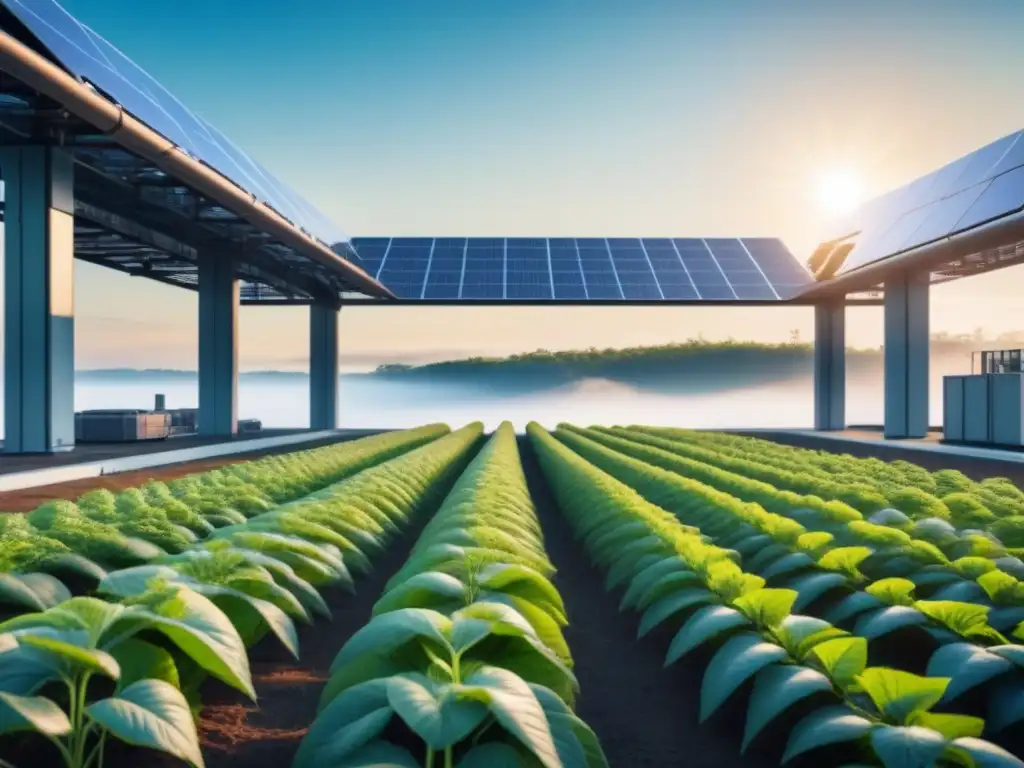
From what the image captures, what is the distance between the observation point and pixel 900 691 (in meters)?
2.29

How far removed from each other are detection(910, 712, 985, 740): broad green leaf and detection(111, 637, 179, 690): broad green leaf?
6.90ft

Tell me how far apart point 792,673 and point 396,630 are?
124 centimetres

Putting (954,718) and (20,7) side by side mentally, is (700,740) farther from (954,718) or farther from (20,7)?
(20,7)

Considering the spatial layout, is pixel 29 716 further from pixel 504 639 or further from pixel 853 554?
pixel 853 554

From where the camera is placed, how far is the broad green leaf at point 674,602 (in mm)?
3521

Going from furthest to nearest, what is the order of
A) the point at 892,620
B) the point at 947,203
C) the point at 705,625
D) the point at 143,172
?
1. the point at 947,203
2. the point at 143,172
3. the point at 892,620
4. the point at 705,625

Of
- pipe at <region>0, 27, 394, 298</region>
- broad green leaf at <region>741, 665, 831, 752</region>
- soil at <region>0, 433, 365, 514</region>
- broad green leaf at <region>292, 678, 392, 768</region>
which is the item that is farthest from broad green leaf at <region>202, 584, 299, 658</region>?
pipe at <region>0, 27, 394, 298</region>

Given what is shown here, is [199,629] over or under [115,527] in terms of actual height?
over

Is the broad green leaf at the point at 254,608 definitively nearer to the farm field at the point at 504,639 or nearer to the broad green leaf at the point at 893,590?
the farm field at the point at 504,639

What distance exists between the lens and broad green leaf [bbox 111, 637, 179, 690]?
7.77 ft

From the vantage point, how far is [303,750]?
2.12 meters

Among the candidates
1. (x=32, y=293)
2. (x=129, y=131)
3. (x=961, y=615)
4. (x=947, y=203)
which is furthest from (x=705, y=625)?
(x=947, y=203)

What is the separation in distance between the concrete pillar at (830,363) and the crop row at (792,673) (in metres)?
24.0

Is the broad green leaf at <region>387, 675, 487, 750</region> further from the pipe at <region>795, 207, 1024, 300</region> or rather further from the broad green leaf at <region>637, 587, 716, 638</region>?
the pipe at <region>795, 207, 1024, 300</region>
